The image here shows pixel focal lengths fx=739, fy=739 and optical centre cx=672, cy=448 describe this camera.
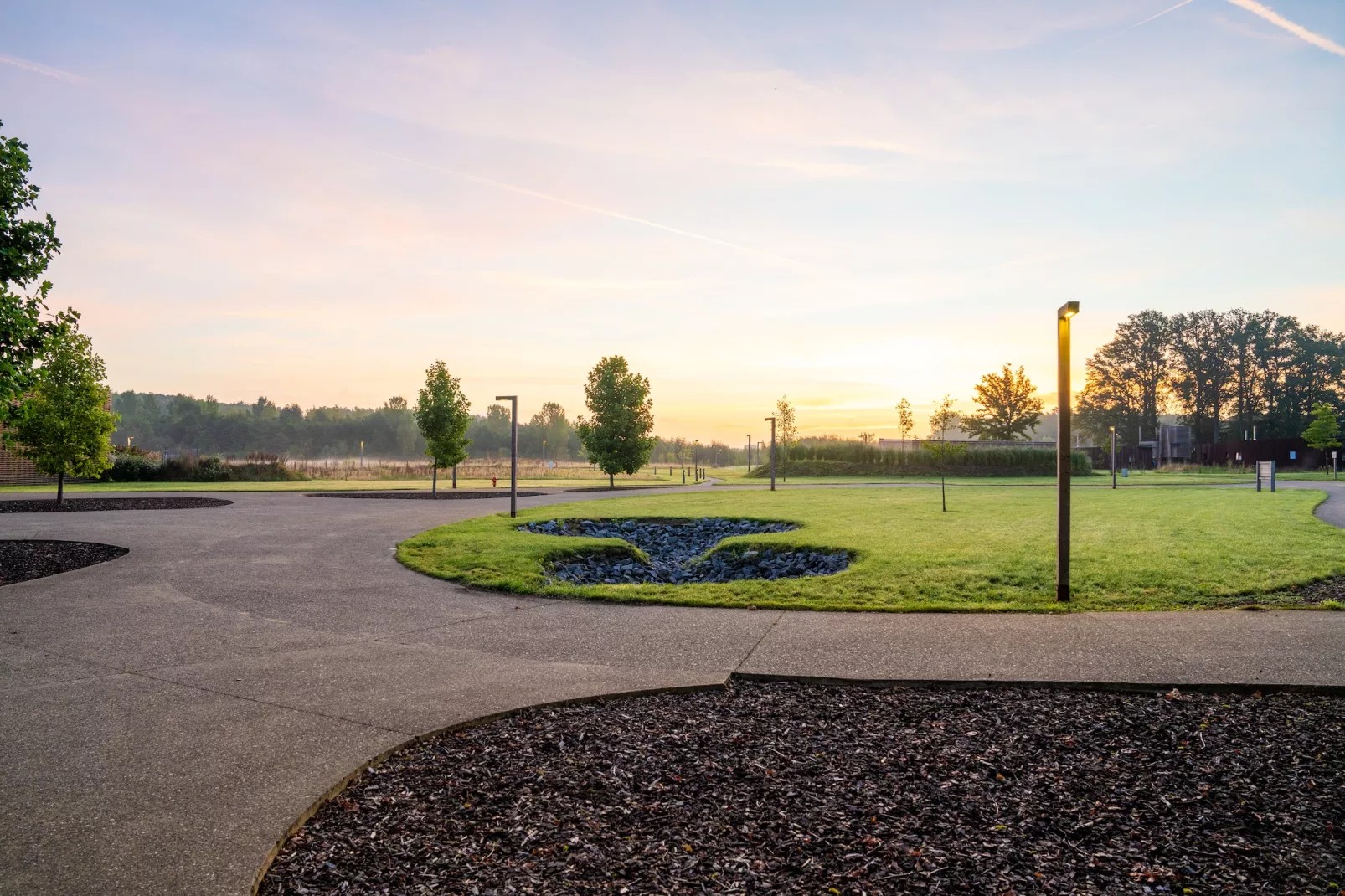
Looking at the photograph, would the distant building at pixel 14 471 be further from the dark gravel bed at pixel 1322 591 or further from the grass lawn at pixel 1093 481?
the dark gravel bed at pixel 1322 591

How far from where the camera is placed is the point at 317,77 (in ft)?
42.7

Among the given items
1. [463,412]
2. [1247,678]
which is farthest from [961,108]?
[463,412]

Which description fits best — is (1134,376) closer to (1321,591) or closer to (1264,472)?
(1264,472)

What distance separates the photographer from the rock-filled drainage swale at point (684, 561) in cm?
1151

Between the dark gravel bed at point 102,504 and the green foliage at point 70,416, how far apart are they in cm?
100

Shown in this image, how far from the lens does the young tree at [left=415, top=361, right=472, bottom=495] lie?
29375 mm

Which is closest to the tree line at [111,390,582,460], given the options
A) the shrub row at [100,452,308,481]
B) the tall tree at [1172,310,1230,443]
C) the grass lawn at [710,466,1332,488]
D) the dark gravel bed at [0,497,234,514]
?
the shrub row at [100,452,308,481]

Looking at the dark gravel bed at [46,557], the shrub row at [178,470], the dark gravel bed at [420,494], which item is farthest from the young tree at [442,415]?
the dark gravel bed at [46,557]

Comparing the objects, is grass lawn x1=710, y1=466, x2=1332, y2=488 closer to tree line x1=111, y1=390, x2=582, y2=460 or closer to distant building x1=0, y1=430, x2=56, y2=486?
distant building x1=0, y1=430, x2=56, y2=486

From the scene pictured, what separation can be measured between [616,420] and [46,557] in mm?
24748

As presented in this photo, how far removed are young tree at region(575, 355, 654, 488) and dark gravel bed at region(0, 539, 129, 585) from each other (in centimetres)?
2311

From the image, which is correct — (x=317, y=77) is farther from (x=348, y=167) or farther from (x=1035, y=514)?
(x=1035, y=514)

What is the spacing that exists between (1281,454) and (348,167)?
68.3 m

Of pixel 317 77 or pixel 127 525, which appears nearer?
pixel 317 77
